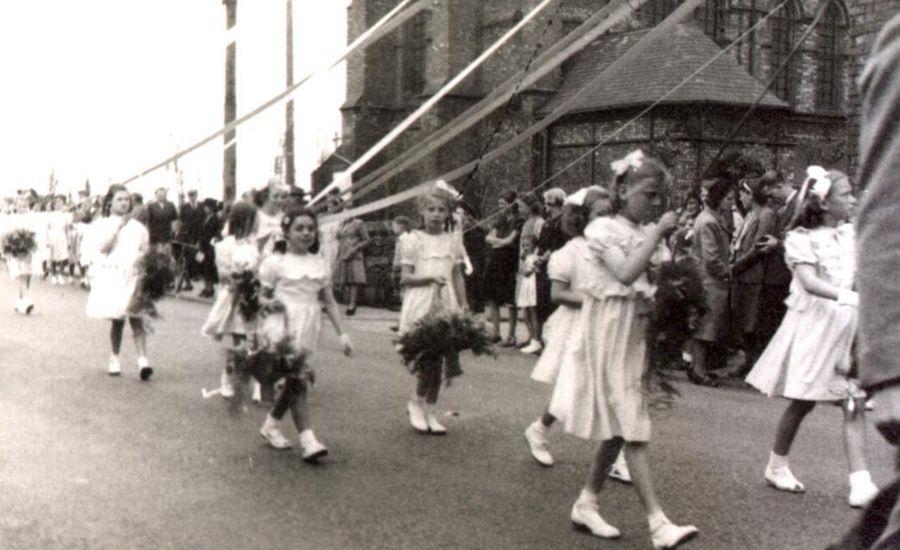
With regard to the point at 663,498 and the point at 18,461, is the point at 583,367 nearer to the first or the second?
the point at 663,498

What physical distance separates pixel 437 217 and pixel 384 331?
790 cm

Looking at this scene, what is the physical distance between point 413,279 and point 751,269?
14.0ft

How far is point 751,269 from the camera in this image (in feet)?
39.2

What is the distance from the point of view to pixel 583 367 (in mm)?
5973

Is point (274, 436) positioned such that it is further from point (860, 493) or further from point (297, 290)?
point (860, 493)

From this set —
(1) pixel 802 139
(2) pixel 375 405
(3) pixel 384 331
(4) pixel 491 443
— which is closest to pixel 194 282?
(3) pixel 384 331

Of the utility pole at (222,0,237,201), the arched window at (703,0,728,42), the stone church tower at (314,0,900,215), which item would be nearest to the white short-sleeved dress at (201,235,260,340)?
the utility pole at (222,0,237,201)

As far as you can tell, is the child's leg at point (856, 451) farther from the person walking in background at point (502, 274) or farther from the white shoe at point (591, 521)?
the person walking in background at point (502, 274)

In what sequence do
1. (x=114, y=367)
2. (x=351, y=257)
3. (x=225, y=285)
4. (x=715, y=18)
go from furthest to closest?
(x=715, y=18)
(x=351, y=257)
(x=114, y=367)
(x=225, y=285)

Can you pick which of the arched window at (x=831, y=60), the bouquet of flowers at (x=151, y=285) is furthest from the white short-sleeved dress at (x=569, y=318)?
the arched window at (x=831, y=60)

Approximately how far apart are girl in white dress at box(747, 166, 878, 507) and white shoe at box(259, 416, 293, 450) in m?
2.99

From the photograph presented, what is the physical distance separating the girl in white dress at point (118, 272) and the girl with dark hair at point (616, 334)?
631cm

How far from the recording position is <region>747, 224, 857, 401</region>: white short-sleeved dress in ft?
22.4

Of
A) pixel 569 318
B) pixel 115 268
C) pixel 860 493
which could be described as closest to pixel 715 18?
pixel 115 268
